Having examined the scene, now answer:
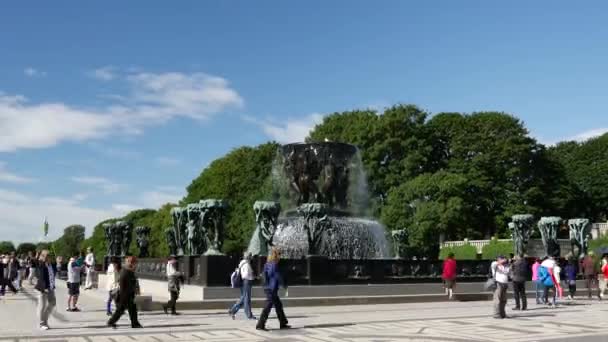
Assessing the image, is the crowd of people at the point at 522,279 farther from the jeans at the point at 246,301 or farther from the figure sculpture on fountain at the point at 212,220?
the figure sculpture on fountain at the point at 212,220

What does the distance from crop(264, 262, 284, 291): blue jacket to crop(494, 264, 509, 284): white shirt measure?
20.7 ft

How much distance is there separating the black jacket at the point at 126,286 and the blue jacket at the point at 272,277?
114 inches

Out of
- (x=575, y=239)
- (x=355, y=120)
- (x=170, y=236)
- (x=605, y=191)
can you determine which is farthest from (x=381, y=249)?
(x=605, y=191)

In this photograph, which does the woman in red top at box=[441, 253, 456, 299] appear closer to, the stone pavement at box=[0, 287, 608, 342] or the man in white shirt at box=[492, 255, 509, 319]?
the stone pavement at box=[0, 287, 608, 342]

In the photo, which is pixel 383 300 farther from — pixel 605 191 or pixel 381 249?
pixel 605 191

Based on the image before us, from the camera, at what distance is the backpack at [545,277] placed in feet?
75.2

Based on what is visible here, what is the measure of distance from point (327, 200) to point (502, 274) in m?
17.1

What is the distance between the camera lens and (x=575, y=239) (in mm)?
34250

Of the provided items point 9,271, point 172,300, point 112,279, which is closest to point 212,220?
point 172,300

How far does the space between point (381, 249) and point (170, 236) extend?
12749 mm

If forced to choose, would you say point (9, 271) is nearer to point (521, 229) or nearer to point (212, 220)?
point (212, 220)

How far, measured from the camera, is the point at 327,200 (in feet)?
115

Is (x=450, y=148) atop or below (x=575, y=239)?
atop

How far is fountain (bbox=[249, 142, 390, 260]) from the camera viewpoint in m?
31.5
